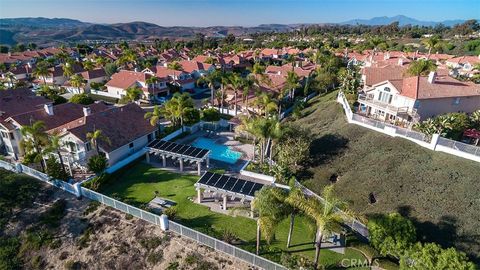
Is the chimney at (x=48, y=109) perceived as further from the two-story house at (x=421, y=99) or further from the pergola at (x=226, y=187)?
the two-story house at (x=421, y=99)

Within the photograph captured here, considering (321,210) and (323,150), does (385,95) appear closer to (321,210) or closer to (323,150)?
(323,150)

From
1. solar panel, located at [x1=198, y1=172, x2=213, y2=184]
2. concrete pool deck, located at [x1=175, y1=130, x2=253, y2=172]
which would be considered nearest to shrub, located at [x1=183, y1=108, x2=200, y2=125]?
concrete pool deck, located at [x1=175, y1=130, x2=253, y2=172]

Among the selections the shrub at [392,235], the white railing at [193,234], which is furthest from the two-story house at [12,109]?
the shrub at [392,235]

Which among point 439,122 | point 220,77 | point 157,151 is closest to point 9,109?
point 157,151

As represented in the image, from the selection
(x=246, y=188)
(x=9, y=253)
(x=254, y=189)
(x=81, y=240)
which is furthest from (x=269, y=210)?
(x=9, y=253)

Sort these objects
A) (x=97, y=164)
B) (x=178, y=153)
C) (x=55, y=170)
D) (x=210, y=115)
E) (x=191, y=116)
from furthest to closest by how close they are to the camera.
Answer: (x=210, y=115), (x=191, y=116), (x=178, y=153), (x=97, y=164), (x=55, y=170)

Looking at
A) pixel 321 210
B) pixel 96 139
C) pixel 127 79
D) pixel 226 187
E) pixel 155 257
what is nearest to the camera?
pixel 321 210

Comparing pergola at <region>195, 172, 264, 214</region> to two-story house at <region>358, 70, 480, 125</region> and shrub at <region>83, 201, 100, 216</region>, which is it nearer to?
shrub at <region>83, 201, 100, 216</region>
